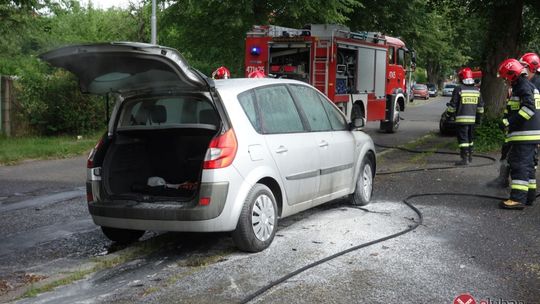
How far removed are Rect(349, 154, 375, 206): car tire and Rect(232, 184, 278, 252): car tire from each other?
195 cm

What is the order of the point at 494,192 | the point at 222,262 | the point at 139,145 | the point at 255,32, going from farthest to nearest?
the point at 255,32, the point at 494,192, the point at 139,145, the point at 222,262

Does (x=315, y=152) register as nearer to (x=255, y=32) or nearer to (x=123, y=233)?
(x=123, y=233)

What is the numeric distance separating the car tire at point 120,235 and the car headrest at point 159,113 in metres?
1.15

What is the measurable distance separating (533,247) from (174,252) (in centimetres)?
339

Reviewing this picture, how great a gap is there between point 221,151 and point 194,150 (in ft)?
3.07

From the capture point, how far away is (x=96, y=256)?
18.7ft

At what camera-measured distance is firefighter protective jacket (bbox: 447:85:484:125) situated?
11.1m

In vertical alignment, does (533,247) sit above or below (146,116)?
below

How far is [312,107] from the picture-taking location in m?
6.69

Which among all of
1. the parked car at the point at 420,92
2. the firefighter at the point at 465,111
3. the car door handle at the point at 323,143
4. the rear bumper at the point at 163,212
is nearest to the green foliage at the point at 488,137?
the firefighter at the point at 465,111

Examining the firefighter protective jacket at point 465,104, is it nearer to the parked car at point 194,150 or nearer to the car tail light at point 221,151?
the parked car at point 194,150

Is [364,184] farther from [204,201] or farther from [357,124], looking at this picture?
[204,201]

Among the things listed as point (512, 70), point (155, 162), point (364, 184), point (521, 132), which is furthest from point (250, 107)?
point (521, 132)

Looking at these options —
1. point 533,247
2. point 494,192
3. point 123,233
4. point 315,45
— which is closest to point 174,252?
point 123,233
